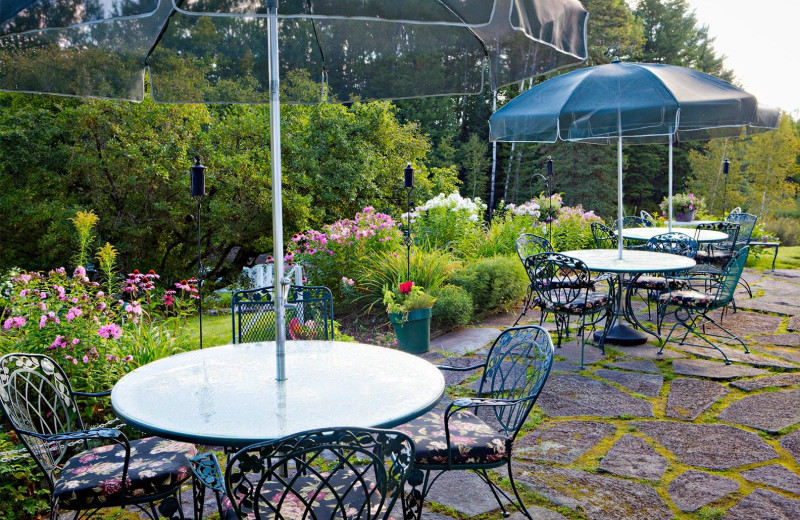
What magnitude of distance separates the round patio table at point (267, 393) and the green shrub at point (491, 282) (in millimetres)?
3765

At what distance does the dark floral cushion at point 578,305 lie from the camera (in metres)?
4.75

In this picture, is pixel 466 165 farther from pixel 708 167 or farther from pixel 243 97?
pixel 243 97

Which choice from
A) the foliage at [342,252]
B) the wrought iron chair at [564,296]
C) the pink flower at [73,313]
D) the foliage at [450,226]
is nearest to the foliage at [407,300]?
the wrought iron chair at [564,296]

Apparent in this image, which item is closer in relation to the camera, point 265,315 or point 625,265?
point 265,315

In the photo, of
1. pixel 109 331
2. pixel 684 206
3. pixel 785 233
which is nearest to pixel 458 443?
pixel 109 331

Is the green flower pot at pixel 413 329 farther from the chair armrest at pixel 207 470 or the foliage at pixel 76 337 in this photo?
the chair armrest at pixel 207 470

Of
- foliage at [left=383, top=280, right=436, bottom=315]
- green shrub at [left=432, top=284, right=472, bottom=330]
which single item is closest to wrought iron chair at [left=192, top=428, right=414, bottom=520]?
foliage at [left=383, top=280, right=436, bottom=315]

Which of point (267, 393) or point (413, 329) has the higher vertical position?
point (267, 393)

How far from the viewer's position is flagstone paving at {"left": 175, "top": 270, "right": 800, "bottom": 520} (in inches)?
106

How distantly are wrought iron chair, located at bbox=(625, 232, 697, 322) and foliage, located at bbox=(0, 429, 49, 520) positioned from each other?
4475 mm

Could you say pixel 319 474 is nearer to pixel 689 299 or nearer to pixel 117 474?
pixel 117 474

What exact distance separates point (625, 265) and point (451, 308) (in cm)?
166

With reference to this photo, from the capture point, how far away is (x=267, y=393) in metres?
2.08

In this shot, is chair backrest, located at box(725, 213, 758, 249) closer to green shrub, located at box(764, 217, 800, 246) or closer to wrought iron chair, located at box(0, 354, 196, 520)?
green shrub, located at box(764, 217, 800, 246)
